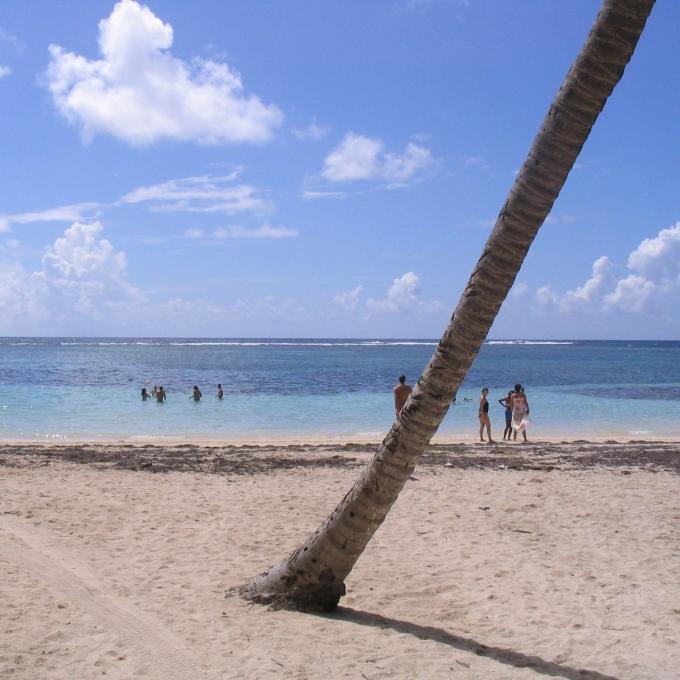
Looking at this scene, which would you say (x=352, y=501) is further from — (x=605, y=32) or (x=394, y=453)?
(x=605, y=32)

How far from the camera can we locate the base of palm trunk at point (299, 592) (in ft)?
19.8

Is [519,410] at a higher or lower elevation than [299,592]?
higher

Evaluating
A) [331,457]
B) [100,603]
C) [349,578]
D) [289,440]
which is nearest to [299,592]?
[349,578]

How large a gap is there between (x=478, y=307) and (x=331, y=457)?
37.5 feet

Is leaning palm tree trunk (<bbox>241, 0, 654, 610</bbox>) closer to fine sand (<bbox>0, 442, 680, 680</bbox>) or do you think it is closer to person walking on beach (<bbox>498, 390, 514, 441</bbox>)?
fine sand (<bbox>0, 442, 680, 680</bbox>)

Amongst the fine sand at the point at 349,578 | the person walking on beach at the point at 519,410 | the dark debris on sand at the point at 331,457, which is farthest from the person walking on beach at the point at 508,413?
the fine sand at the point at 349,578

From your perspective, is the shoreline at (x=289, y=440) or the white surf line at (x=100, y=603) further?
the shoreline at (x=289, y=440)

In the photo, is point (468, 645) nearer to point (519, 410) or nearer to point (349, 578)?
point (349, 578)

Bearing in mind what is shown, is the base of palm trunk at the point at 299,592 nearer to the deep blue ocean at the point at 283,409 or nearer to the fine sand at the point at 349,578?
the fine sand at the point at 349,578

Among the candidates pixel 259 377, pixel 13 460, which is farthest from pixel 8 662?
pixel 259 377

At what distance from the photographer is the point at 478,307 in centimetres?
493

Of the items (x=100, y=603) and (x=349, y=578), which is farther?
(x=349, y=578)

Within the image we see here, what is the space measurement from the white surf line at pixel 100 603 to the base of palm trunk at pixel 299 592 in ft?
3.24

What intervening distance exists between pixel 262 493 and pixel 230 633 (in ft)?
19.2
